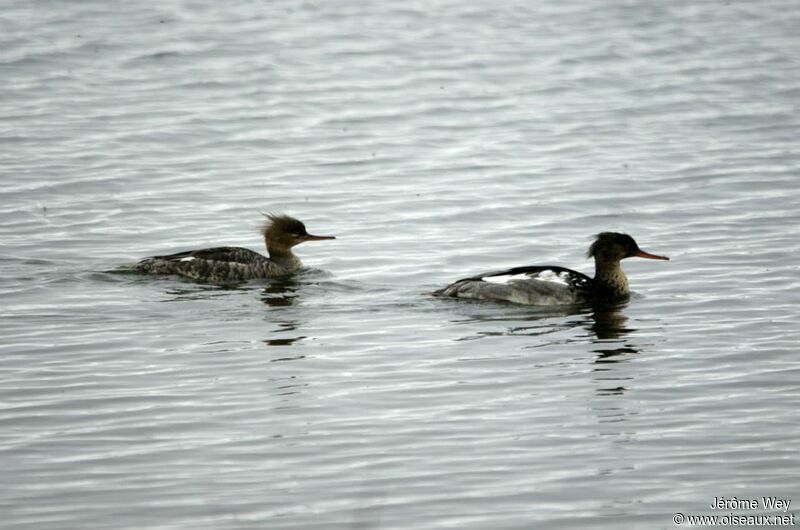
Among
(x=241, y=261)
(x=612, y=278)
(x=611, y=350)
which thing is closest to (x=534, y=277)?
(x=612, y=278)

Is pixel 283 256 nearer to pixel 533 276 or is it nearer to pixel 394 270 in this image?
pixel 394 270

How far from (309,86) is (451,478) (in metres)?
18.3

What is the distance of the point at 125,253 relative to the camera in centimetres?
1502

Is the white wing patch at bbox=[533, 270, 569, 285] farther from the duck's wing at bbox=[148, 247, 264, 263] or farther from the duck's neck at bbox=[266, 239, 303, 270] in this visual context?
the duck's wing at bbox=[148, 247, 264, 263]

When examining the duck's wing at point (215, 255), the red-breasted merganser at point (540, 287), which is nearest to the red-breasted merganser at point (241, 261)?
the duck's wing at point (215, 255)

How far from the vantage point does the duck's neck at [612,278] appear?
13258mm

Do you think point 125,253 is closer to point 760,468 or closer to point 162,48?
point 760,468

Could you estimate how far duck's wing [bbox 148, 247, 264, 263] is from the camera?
14.0 m

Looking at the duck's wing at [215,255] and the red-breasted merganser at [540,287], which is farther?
the duck's wing at [215,255]

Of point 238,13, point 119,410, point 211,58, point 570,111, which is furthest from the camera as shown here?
point 238,13

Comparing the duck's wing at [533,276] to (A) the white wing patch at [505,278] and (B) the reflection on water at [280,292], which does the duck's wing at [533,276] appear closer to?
(A) the white wing patch at [505,278]

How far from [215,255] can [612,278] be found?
3933 millimetres

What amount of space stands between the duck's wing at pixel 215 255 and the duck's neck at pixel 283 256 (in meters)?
0.46

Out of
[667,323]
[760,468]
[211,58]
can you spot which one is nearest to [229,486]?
[760,468]
